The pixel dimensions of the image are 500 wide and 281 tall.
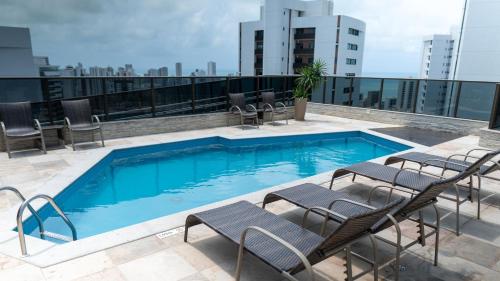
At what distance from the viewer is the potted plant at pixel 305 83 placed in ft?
35.3

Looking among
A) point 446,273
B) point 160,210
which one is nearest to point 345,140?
point 160,210

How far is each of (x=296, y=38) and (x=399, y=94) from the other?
4689 cm

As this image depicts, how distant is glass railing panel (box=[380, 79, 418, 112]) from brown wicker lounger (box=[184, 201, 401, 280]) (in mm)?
8934

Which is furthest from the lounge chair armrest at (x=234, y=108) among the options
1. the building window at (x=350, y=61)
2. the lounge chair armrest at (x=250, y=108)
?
the building window at (x=350, y=61)

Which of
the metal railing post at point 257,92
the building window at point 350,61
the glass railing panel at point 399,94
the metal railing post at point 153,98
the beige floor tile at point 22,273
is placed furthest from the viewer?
the building window at point 350,61

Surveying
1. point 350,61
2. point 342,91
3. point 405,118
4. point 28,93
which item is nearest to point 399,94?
point 405,118

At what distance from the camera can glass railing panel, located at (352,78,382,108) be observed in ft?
35.7

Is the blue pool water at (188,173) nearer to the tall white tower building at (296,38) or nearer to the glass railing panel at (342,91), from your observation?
the glass railing panel at (342,91)

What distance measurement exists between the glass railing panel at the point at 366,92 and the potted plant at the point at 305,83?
135 centimetres

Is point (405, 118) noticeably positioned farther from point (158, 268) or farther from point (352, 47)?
point (352, 47)

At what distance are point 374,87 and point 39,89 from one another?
956 centimetres

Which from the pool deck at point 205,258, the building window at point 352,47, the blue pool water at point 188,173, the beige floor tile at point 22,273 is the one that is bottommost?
the blue pool water at point 188,173

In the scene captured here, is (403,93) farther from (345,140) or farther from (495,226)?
(495,226)

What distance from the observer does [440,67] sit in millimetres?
90188
